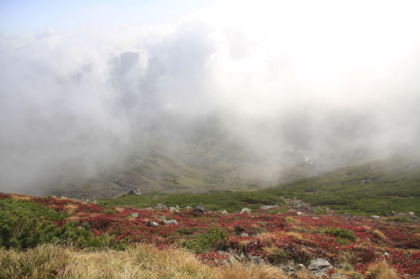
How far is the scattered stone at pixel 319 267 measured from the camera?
26.8 ft

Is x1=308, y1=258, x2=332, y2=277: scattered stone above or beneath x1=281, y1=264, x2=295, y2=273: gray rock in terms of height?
above

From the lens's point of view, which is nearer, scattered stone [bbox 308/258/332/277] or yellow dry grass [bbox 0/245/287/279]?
yellow dry grass [bbox 0/245/287/279]

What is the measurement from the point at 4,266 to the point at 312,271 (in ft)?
29.2

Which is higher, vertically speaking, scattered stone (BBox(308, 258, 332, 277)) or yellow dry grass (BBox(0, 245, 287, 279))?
yellow dry grass (BBox(0, 245, 287, 279))

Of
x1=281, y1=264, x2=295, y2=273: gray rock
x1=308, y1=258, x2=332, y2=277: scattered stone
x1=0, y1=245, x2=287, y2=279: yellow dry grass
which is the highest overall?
x1=0, y1=245, x2=287, y2=279: yellow dry grass

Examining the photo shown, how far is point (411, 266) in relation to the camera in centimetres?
928

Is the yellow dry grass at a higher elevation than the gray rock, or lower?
higher

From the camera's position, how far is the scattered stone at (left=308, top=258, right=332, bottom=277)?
322 inches

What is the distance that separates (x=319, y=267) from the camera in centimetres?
866

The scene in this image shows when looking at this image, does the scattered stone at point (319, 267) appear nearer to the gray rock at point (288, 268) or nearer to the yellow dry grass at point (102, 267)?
the gray rock at point (288, 268)

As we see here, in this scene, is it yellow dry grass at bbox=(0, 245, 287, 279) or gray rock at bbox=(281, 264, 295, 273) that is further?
gray rock at bbox=(281, 264, 295, 273)

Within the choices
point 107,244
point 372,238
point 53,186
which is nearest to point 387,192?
point 372,238

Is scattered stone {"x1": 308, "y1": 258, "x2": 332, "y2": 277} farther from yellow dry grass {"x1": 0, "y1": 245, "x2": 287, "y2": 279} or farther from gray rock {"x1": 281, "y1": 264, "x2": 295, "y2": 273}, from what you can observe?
yellow dry grass {"x1": 0, "y1": 245, "x2": 287, "y2": 279}

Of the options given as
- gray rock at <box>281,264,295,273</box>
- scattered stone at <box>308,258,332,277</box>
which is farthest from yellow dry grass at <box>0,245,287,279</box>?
scattered stone at <box>308,258,332,277</box>
